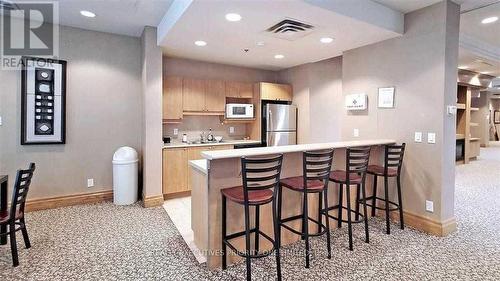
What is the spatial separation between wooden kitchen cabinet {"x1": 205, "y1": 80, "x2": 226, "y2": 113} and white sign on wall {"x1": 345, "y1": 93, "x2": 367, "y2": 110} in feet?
7.97

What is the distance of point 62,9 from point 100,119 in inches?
63.2

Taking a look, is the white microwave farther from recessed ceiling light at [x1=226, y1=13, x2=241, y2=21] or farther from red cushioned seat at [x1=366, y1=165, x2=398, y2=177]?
red cushioned seat at [x1=366, y1=165, x2=398, y2=177]

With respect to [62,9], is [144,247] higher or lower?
lower

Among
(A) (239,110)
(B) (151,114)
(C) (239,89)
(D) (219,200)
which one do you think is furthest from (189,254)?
(C) (239,89)

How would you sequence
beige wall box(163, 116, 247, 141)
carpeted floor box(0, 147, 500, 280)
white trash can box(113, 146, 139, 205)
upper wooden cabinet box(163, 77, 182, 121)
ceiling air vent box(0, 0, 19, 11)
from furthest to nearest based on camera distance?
1. beige wall box(163, 116, 247, 141)
2. upper wooden cabinet box(163, 77, 182, 121)
3. white trash can box(113, 146, 139, 205)
4. ceiling air vent box(0, 0, 19, 11)
5. carpeted floor box(0, 147, 500, 280)

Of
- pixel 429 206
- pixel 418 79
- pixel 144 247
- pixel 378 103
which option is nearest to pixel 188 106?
pixel 144 247

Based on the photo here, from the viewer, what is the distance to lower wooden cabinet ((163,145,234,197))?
174 inches

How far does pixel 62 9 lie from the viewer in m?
3.43

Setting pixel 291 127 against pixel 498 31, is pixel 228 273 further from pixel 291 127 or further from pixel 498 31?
pixel 498 31

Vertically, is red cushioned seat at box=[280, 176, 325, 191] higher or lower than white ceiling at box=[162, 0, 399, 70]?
lower

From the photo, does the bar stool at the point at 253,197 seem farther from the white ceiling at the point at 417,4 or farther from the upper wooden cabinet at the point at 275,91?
the upper wooden cabinet at the point at 275,91

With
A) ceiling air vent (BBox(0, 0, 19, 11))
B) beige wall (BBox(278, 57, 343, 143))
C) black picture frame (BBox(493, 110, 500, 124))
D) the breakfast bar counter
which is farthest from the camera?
black picture frame (BBox(493, 110, 500, 124))

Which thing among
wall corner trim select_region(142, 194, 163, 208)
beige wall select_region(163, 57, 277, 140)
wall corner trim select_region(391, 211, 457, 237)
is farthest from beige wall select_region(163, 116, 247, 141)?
wall corner trim select_region(391, 211, 457, 237)

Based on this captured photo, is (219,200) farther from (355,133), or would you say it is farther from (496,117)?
(496,117)
